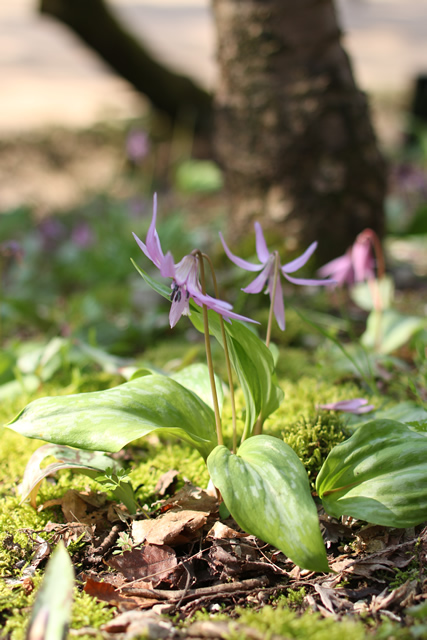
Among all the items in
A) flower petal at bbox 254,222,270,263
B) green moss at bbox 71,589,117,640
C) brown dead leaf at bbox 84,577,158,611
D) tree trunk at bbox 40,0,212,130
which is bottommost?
brown dead leaf at bbox 84,577,158,611

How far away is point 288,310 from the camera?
2906mm

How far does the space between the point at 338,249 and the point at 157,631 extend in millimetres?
2610

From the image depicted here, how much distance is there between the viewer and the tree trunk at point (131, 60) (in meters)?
6.36

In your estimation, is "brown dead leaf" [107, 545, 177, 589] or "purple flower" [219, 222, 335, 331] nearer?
"brown dead leaf" [107, 545, 177, 589]

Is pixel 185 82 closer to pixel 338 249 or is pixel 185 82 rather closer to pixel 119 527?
pixel 338 249

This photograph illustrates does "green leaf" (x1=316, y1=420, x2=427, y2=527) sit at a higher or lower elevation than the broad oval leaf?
lower

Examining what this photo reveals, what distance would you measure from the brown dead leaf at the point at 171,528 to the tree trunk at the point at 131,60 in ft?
21.2

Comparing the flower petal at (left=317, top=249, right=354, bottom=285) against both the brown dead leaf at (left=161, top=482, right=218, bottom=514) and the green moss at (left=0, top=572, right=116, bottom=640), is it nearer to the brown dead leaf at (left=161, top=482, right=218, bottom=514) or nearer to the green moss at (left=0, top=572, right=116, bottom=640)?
the brown dead leaf at (left=161, top=482, right=218, bottom=514)

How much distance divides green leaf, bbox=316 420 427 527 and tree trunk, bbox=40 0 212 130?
655cm

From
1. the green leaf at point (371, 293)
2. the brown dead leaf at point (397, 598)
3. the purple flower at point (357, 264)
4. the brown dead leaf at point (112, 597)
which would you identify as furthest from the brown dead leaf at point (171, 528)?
the green leaf at point (371, 293)

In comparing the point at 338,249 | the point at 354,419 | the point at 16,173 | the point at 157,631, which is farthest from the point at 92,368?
the point at 16,173

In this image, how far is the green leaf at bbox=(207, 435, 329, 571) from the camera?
1004mm

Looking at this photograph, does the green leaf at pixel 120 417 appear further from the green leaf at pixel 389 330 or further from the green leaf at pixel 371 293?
the green leaf at pixel 371 293

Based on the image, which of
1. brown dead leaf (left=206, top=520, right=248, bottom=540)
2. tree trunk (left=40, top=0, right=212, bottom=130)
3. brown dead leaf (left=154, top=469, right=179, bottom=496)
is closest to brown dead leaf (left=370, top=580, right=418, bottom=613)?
brown dead leaf (left=206, top=520, right=248, bottom=540)
